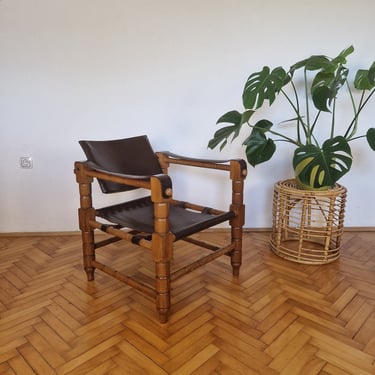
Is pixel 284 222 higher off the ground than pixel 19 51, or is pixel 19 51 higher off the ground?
pixel 19 51

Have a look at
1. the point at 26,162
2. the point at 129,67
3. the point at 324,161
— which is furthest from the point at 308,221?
the point at 26,162

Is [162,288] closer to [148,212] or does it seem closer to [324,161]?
[148,212]

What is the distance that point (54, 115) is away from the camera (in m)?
2.38


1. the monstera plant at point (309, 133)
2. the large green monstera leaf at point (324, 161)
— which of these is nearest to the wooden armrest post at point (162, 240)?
the monstera plant at point (309, 133)

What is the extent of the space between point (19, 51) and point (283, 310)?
2244mm

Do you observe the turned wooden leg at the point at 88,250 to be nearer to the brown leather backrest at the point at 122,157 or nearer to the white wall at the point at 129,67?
the brown leather backrest at the point at 122,157

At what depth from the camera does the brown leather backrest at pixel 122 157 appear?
1.78m

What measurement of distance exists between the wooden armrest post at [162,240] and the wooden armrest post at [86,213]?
49cm

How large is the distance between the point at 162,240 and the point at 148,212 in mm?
443

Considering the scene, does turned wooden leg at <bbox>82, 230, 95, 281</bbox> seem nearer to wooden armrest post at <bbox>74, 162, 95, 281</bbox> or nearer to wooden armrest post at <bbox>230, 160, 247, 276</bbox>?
wooden armrest post at <bbox>74, 162, 95, 281</bbox>

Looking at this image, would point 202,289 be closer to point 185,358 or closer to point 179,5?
point 185,358

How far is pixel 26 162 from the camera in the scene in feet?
7.98

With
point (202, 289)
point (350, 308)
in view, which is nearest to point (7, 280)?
point (202, 289)

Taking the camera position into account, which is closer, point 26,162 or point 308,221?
point 308,221
